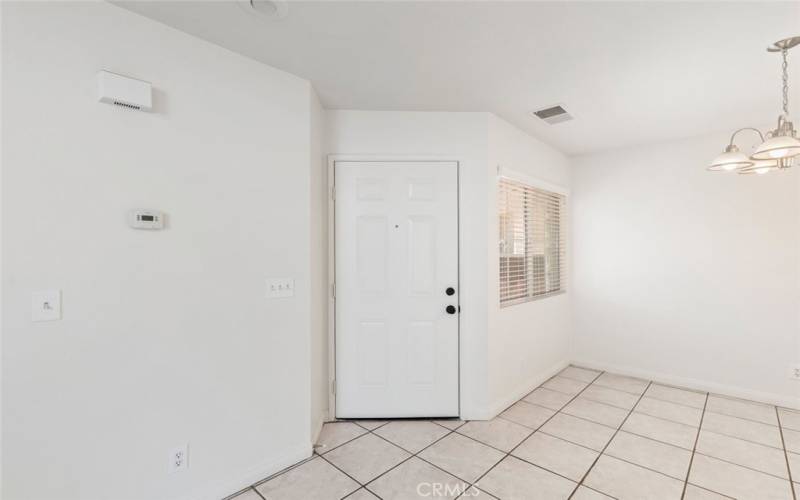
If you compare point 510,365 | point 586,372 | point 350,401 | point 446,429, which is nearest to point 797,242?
point 586,372

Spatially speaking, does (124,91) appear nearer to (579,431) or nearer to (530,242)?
(530,242)

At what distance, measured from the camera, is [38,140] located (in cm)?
144

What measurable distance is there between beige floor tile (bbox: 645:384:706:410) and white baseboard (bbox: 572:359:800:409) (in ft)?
0.31

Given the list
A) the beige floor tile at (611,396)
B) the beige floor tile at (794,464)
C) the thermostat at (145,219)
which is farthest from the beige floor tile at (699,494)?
the thermostat at (145,219)

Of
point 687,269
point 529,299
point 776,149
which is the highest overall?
point 776,149

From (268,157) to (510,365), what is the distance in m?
2.64

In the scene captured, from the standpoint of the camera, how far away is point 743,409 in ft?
9.84

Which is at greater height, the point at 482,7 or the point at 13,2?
the point at 482,7

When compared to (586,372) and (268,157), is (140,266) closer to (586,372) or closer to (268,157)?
(268,157)

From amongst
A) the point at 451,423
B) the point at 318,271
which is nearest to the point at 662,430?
the point at 451,423

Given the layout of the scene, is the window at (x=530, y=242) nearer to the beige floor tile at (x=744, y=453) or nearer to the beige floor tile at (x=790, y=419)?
the beige floor tile at (x=744, y=453)

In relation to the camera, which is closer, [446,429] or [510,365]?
[446,429]

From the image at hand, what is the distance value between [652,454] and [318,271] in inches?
103

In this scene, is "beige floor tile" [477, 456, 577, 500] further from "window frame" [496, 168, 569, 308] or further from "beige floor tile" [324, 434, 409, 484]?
"window frame" [496, 168, 569, 308]
